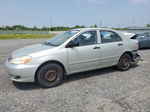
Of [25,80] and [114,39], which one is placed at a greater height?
[114,39]

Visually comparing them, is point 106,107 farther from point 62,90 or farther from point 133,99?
point 62,90

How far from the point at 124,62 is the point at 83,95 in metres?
2.40

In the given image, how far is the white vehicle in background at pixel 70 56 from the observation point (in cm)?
328

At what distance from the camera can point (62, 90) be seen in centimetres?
339

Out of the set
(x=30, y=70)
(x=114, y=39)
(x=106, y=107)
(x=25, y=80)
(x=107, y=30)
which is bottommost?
(x=106, y=107)

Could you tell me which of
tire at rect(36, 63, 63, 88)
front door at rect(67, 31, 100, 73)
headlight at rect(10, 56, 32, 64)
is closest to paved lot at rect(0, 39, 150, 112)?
tire at rect(36, 63, 63, 88)

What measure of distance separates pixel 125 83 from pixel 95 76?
97 centimetres

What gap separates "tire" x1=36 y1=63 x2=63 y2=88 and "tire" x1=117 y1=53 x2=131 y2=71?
224cm

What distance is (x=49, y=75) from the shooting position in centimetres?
352

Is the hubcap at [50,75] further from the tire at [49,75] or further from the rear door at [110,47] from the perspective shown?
the rear door at [110,47]

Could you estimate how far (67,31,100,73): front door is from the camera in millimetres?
3725

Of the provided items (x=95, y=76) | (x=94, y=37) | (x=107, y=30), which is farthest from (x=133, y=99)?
(x=107, y=30)

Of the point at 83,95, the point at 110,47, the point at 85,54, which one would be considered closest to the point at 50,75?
the point at 83,95

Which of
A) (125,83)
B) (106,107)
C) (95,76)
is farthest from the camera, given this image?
(95,76)
